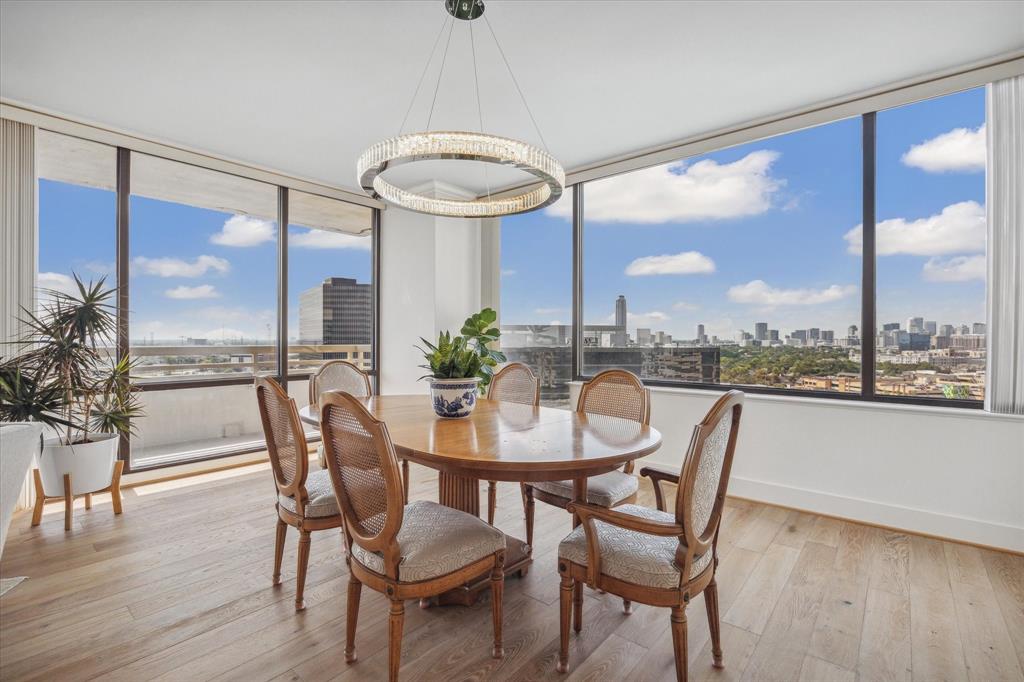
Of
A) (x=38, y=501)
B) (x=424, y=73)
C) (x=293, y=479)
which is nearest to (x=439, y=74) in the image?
(x=424, y=73)

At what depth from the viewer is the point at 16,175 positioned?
3273 millimetres

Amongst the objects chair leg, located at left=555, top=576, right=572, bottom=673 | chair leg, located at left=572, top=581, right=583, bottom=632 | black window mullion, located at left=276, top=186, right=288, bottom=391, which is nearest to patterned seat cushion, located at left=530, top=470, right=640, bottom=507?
chair leg, located at left=572, top=581, right=583, bottom=632

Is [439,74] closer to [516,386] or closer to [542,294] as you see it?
[516,386]

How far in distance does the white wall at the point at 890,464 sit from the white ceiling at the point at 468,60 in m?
2.03

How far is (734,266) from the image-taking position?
381cm

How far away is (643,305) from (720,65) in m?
1.95

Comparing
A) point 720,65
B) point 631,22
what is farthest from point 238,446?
point 720,65

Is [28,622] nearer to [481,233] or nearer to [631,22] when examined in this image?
[631,22]

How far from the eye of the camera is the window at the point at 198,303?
3.95m

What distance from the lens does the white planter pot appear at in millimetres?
2949

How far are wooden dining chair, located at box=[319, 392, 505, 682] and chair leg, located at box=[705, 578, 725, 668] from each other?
742 millimetres

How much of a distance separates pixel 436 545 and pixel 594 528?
0.54 meters

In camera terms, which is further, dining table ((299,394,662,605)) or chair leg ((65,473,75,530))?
chair leg ((65,473,75,530))

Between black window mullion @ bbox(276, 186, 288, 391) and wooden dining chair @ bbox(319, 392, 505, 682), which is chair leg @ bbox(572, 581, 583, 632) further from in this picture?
black window mullion @ bbox(276, 186, 288, 391)
